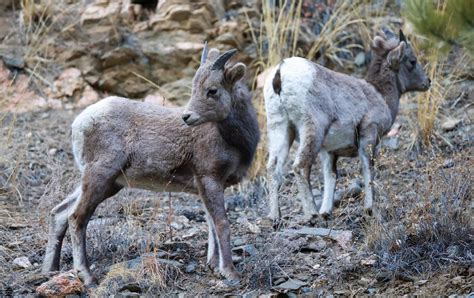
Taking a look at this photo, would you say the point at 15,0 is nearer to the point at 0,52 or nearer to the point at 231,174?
the point at 0,52

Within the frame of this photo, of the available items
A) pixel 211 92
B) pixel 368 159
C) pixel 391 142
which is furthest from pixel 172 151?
pixel 391 142

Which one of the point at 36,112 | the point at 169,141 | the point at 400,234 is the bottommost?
the point at 36,112

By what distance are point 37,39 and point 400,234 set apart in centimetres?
789

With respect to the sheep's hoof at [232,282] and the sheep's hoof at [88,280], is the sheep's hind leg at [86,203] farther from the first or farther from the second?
the sheep's hoof at [232,282]

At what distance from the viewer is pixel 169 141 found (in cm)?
681

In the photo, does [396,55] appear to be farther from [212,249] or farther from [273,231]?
[212,249]

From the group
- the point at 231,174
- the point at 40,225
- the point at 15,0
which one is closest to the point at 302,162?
the point at 231,174

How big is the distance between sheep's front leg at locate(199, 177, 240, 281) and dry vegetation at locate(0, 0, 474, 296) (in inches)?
5.5

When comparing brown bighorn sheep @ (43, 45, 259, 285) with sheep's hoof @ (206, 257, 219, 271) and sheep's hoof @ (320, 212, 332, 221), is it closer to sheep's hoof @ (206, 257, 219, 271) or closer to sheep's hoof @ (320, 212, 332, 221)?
sheep's hoof @ (206, 257, 219, 271)

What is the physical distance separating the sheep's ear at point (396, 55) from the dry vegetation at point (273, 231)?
1.26 metres

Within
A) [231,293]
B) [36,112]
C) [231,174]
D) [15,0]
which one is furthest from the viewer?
[15,0]

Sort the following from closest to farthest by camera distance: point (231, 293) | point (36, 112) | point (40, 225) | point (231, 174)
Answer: point (231, 293), point (231, 174), point (40, 225), point (36, 112)

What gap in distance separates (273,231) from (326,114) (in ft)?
4.77

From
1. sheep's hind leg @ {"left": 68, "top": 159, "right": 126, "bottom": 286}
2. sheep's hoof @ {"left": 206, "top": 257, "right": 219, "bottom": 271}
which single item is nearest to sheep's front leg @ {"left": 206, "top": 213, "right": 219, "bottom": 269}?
sheep's hoof @ {"left": 206, "top": 257, "right": 219, "bottom": 271}
